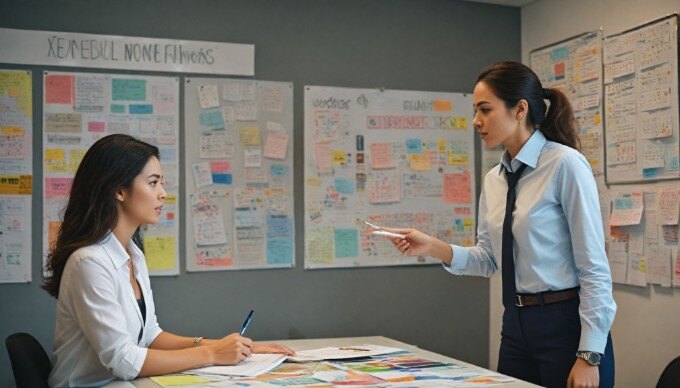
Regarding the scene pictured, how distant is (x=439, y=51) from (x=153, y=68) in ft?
5.67

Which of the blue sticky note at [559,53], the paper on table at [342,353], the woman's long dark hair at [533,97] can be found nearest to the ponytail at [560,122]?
the woman's long dark hair at [533,97]

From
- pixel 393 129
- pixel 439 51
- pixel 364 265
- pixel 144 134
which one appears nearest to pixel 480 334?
pixel 364 265

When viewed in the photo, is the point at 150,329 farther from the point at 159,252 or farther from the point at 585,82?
the point at 585,82

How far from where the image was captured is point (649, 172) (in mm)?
3650

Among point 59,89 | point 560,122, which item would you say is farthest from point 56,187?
point 560,122

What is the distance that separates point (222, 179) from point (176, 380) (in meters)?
2.15

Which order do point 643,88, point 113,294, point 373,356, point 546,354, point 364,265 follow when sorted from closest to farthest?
point 113,294 → point 546,354 → point 373,356 → point 643,88 → point 364,265

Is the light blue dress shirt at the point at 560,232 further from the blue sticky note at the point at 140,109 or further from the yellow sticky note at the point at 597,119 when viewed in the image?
the blue sticky note at the point at 140,109

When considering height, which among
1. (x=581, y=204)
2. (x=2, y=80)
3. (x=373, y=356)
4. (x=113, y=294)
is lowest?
(x=373, y=356)

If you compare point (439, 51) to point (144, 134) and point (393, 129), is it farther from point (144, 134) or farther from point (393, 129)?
point (144, 134)

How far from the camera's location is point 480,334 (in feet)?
15.6

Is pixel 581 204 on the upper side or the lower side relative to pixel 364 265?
upper

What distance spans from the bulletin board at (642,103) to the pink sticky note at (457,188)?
3.18ft

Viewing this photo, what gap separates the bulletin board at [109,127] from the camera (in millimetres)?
3859
